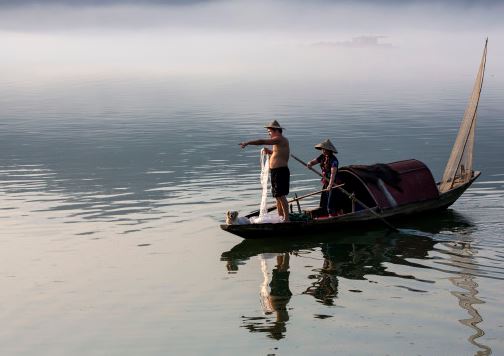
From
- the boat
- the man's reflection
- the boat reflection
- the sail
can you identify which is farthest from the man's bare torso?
the sail

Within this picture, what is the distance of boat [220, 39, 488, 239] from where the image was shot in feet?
64.4

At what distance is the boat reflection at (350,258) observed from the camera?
14.6 meters

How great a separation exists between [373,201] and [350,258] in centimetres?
364

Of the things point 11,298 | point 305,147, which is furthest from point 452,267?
point 305,147

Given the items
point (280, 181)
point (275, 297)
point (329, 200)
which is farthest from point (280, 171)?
point (275, 297)

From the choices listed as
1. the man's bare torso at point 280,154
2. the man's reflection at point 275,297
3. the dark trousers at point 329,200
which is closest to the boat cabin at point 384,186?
the dark trousers at point 329,200

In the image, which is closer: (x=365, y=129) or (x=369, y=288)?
(x=369, y=288)

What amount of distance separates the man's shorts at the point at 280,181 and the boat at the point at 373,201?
0.63 meters

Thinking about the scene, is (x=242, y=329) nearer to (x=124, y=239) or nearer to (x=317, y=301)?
(x=317, y=301)

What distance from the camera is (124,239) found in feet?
66.6

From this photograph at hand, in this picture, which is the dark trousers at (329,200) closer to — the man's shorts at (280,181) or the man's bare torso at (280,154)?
the man's shorts at (280,181)

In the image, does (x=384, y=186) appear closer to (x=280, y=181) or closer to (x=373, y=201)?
(x=373, y=201)

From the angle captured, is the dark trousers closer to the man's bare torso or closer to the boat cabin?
the boat cabin

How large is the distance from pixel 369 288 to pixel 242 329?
135 inches
